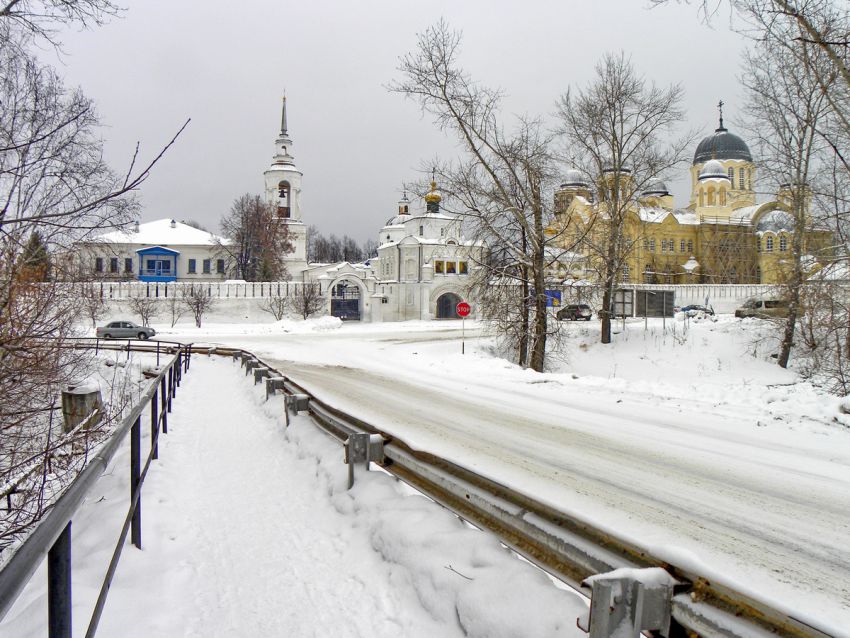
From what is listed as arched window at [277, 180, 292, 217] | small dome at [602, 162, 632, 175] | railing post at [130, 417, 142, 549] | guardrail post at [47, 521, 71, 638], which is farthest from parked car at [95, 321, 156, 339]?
guardrail post at [47, 521, 71, 638]

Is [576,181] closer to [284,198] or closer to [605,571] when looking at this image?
[605,571]

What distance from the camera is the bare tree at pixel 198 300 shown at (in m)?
49.5

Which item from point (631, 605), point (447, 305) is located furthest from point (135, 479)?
point (447, 305)

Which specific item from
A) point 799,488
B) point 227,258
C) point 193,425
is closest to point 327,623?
point 799,488

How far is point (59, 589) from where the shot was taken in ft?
7.45

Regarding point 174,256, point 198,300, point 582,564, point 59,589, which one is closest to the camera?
point 59,589

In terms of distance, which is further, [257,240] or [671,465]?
[257,240]

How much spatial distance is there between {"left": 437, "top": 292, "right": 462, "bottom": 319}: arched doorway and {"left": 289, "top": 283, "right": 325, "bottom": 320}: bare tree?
40.8 feet

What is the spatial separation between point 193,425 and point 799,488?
8.83 metres

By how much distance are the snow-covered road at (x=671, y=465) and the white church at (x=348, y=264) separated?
116 ft

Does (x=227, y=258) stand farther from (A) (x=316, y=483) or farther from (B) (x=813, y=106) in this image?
(A) (x=316, y=483)

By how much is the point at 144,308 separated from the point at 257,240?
1895cm

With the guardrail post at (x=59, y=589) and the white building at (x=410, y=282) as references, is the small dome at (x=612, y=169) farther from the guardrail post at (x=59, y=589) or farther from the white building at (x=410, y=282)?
the guardrail post at (x=59, y=589)

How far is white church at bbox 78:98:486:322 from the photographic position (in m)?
57.0
